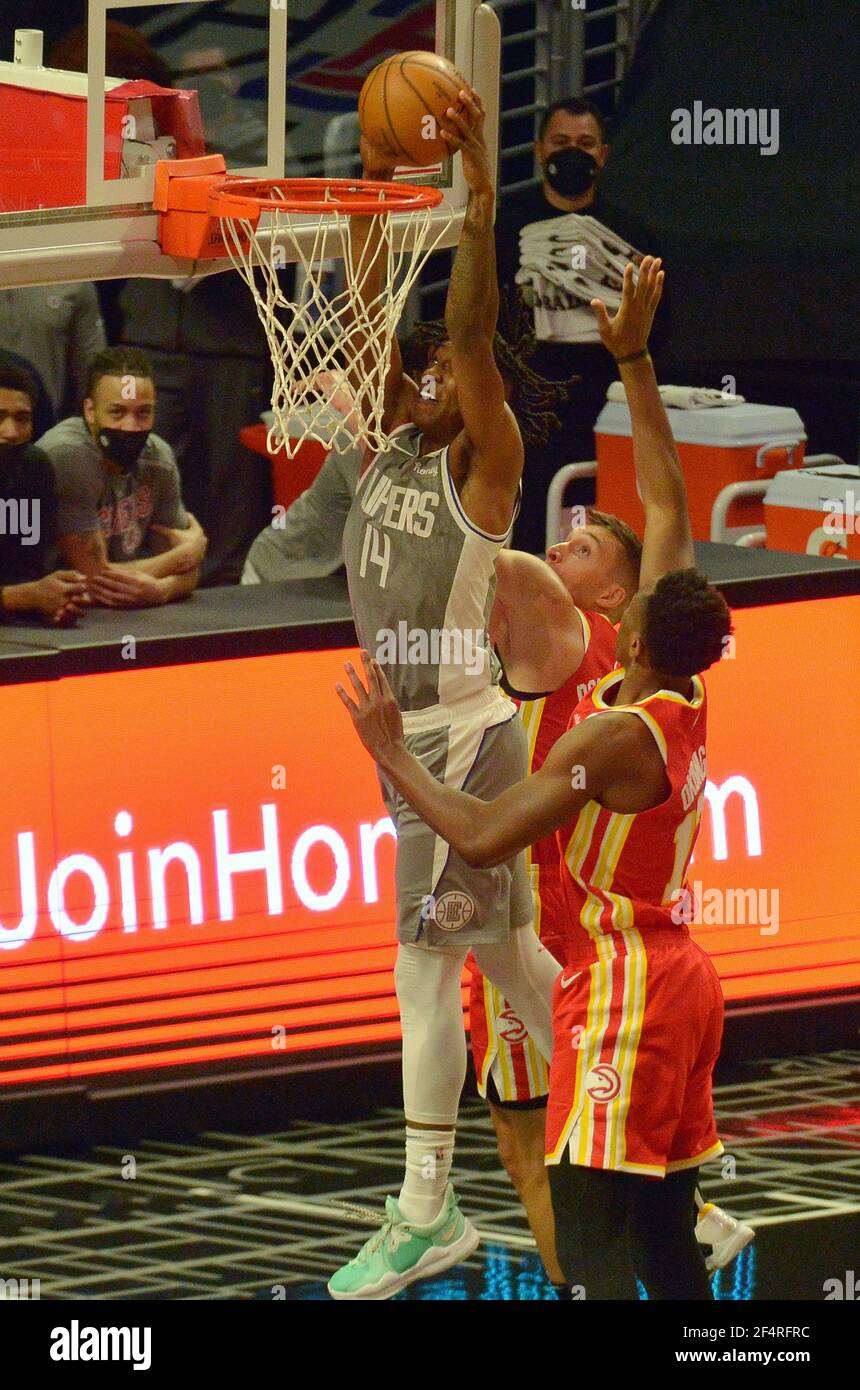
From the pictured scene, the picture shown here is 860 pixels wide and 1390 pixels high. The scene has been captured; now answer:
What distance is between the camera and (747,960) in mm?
6785

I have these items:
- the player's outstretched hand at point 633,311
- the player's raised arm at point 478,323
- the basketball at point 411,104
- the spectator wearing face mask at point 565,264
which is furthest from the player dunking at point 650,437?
the spectator wearing face mask at point 565,264

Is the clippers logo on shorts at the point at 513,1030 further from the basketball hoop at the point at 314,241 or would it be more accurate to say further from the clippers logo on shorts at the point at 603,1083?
the basketball hoop at the point at 314,241

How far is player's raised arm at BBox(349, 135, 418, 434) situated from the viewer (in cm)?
530

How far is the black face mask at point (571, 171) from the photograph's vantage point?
29.3ft

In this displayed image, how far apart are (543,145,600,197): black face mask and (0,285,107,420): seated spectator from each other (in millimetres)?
2356

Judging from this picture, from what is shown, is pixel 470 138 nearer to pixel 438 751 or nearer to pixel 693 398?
pixel 438 751

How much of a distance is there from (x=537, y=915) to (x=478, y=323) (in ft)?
4.95

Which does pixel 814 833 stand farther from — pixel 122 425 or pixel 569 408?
pixel 569 408

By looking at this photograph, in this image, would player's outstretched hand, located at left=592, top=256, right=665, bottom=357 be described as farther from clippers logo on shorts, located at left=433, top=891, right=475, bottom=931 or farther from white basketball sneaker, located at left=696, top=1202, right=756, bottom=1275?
white basketball sneaker, located at left=696, top=1202, right=756, bottom=1275

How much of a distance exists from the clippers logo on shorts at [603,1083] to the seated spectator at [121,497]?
7.98 ft

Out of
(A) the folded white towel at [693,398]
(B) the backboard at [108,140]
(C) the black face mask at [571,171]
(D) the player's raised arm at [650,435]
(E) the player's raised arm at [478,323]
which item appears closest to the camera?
(E) the player's raised arm at [478,323]

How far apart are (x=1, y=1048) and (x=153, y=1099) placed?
1.44 ft

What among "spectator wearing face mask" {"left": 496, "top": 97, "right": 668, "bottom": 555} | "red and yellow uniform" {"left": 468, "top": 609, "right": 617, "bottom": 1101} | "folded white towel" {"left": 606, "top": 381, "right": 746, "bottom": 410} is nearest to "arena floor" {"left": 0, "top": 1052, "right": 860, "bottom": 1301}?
"red and yellow uniform" {"left": 468, "top": 609, "right": 617, "bottom": 1101}
